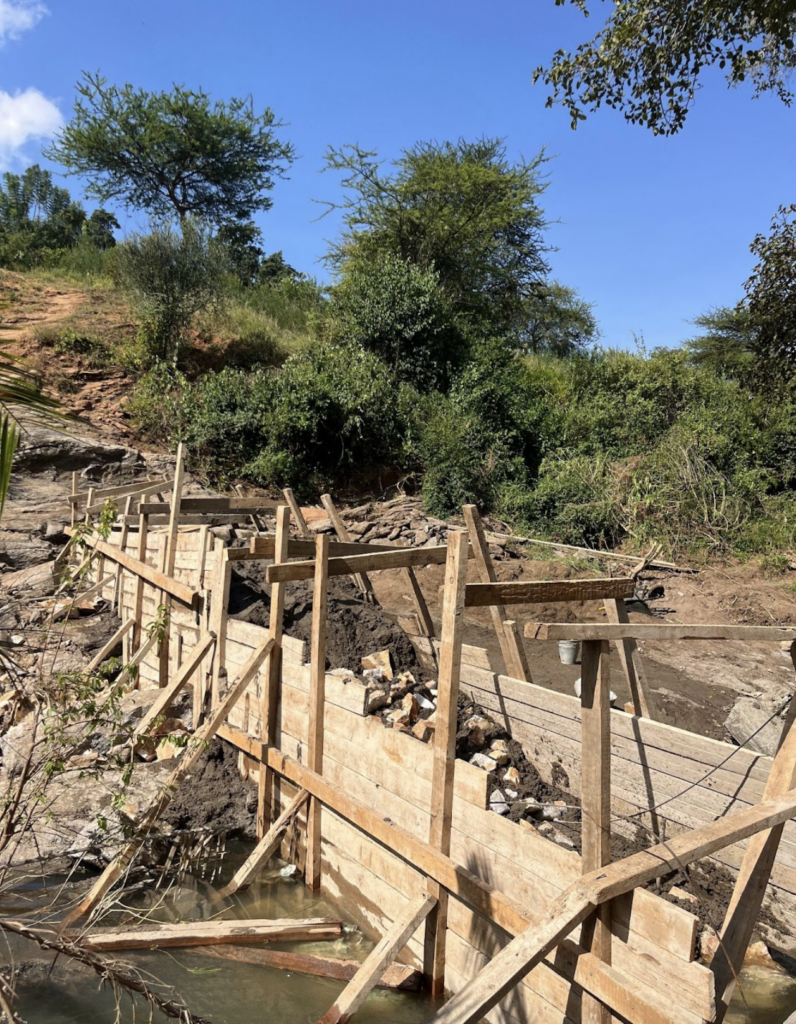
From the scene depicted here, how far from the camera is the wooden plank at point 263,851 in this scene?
5.32 metres

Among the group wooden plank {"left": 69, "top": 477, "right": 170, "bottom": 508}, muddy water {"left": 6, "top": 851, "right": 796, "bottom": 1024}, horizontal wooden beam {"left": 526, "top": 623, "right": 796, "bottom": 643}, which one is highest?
horizontal wooden beam {"left": 526, "top": 623, "right": 796, "bottom": 643}

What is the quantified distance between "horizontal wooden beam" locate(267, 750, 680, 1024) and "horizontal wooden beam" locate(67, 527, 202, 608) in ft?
7.46

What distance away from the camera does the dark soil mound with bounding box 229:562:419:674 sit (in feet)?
22.9

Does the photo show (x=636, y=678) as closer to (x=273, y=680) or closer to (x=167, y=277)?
(x=273, y=680)

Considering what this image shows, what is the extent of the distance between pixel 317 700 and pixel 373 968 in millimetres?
1811

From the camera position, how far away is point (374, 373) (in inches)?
811

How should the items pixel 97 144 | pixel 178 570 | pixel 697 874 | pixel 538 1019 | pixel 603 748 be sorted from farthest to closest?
pixel 97 144
pixel 178 570
pixel 697 874
pixel 538 1019
pixel 603 748

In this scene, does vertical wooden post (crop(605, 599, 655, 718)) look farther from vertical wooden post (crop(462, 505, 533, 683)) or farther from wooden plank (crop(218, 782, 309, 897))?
wooden plank (crop(218, 782, 309, 897))

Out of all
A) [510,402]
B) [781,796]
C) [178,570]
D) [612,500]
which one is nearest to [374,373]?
[510,402]

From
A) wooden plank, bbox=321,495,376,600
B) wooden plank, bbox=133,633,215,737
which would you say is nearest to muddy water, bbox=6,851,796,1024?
wooden plank, bbox=133,633,215,737

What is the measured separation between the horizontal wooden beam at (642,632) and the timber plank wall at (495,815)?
1.00 metres

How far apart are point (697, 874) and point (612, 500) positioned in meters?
12.4

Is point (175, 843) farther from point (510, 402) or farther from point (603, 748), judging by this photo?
point (510, 402)

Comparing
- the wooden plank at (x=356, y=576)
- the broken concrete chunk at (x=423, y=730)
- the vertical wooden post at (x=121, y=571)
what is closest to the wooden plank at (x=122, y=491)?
the vertical wooden post at (x=121, y=571)
